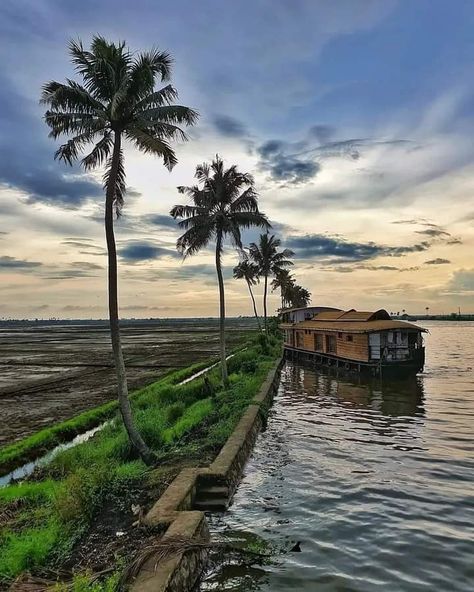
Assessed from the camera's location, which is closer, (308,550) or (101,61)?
(308,550)

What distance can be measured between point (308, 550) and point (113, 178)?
941 cm

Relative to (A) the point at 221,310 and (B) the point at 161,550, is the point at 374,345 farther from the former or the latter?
(B) the point at 161,550

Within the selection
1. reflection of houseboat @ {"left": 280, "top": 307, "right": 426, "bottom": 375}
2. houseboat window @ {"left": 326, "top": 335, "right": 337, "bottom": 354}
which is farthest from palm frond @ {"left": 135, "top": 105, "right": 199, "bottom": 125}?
houseboat window @ {"left": 326, "top": 335, "right": 337, "bottom": 354}

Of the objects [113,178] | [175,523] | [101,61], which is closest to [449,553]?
[175,523]

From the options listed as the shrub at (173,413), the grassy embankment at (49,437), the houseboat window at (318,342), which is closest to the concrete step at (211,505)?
the grassy embankment at (49,437)

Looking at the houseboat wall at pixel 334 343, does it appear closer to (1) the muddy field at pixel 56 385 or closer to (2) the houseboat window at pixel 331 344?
(2) the houseboat window at pixel 331 344

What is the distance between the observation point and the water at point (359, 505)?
698 cm

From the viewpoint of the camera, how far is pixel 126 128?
39.8 feet

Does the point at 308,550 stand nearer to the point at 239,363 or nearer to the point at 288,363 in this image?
the point at 239,363

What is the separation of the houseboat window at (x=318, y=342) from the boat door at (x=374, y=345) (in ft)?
28.4

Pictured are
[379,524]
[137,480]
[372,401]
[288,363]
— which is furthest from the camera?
[288,363]

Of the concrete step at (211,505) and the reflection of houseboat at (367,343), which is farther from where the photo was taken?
the reflection of houseboat at (367,343)

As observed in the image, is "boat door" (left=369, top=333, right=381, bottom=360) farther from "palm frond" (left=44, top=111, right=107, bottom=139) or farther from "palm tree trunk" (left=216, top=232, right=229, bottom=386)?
"palm frond" (left=44, top=111, right=107, bottom=139)

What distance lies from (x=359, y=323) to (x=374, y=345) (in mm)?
3138
